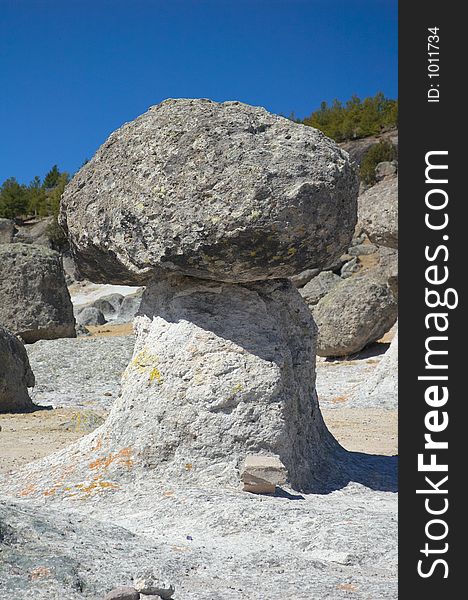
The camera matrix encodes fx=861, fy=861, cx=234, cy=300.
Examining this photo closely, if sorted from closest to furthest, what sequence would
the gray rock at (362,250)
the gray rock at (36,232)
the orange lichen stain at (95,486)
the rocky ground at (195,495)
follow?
the rocky ground at (195,495), the orange lichen stain at (95,486), the gray rock at (362,250), the gray rock at (36,232)

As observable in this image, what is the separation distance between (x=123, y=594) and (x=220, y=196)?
2934 millimetres

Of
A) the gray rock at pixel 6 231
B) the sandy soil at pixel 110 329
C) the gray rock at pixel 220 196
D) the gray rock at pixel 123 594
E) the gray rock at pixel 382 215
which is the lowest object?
the gray rock at pixel 123 594

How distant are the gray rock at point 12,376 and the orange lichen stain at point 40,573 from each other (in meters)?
7.15

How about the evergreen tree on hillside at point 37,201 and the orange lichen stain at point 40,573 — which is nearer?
the orange lichen stain at point 40,573

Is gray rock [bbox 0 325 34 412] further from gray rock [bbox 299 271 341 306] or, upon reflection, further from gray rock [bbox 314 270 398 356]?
gray rock [bbox 299 271 341 306]

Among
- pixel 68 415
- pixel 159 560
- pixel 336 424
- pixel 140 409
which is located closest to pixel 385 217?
pixel 336 424

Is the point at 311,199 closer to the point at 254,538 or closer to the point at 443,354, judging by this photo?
the point at 443,354

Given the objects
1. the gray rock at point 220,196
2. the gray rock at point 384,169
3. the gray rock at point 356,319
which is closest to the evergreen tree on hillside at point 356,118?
the gray rock at point 384,169

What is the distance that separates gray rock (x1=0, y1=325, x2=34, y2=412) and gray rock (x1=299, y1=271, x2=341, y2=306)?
1252 cm

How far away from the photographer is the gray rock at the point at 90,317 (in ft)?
78.1

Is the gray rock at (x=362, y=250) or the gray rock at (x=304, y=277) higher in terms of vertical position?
the gray rock at (x=362, y=250)

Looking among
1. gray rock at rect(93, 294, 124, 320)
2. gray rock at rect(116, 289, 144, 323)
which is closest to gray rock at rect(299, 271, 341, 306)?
gray rock at rect(116, 289, 144, 323)

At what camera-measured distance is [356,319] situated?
50.1ft

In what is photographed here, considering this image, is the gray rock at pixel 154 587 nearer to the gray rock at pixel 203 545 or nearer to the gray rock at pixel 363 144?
the gray rock at pixel 203 545
